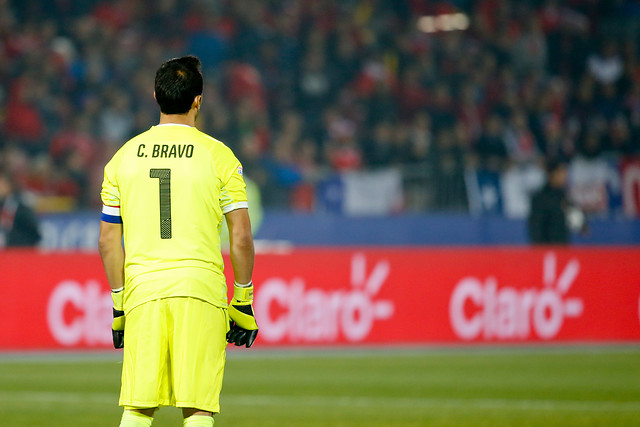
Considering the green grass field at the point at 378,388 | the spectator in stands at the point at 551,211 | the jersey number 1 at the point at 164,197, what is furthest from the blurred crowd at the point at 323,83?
the jersey number 1 at the point at 164,197

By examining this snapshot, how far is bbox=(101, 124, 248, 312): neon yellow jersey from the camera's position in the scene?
179 inches

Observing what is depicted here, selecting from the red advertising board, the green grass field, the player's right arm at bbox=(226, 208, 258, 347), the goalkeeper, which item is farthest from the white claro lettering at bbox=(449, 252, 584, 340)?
the goalkeeper

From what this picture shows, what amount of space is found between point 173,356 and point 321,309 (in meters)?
9.50

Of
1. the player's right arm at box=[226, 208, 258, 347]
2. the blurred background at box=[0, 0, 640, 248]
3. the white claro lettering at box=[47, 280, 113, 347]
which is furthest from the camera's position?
the blurred background at box=[0, 0, 640, 248]

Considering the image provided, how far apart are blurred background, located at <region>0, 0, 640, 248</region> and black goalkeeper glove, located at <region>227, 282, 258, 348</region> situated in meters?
12.1

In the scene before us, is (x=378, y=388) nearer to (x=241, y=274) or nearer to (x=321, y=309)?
(x=321, y=309)

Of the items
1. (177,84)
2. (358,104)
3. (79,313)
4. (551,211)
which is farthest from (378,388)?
(358,104)

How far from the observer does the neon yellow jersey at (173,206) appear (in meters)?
4.54

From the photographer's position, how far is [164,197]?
455cm

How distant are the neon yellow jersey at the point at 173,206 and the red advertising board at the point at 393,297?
29.4 ft

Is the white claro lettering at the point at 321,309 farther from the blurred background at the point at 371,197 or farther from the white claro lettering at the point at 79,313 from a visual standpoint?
the white claro lettering at the point at 79,313

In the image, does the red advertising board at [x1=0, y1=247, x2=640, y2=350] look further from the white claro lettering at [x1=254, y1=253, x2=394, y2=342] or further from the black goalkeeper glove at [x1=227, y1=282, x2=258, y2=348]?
the black goalkeeper glove at [x1=227, y1=282, x2=258, y2=348]

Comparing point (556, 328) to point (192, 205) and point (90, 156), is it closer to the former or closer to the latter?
point (90, 156)

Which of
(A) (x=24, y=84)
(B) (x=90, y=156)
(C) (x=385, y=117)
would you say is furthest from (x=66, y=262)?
(C) (x=385, y=117)
